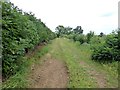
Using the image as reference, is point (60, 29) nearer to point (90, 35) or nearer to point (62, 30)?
point (62, 30)

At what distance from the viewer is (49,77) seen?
9.98 meters

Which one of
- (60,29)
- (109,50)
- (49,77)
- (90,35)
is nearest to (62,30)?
(60,29)

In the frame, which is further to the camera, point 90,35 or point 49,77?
point 90,35

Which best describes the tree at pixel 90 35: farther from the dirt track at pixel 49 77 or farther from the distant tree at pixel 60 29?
the distant tree at pixel 60 29

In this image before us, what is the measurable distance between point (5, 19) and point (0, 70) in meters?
2.22

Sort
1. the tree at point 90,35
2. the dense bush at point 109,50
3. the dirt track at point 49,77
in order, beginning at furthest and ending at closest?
the tree at point 90,35 < the dense bush at point 109,50 < the dirt track at point 49,77

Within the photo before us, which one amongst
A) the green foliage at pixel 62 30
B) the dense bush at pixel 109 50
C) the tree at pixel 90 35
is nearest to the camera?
the dense bush at pixel 109 50

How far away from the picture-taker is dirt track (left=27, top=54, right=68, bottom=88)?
28.8ft

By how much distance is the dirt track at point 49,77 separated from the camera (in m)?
8.79

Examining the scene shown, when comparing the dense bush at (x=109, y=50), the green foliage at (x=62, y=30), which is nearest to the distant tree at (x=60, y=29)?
the green foliage at (x=62, y=30)

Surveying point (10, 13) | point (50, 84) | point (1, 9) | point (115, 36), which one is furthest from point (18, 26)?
point (115, 36)

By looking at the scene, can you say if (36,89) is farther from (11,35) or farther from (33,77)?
(11,35)

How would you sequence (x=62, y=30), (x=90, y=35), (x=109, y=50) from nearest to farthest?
(x=109, y=50) → (x=90, y=35) → (x=62, y=30)

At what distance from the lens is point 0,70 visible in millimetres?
8375
